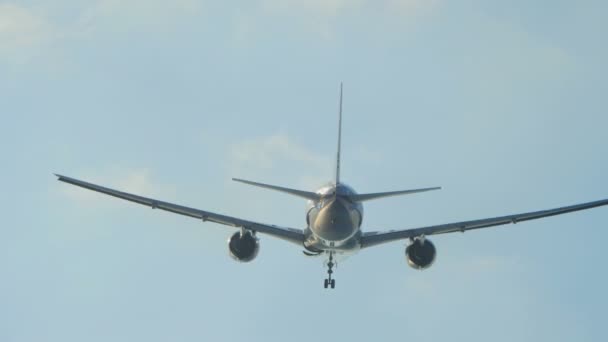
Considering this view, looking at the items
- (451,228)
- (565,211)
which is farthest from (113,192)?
(565,211)

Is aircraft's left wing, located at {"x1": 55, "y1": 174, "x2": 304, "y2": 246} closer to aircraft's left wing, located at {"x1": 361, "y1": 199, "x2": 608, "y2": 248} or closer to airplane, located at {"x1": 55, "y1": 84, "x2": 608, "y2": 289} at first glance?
airplane, located at {"x1": 55, "y1": 84, "x2": 608, "y2": 289}

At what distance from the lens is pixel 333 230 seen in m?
60.9

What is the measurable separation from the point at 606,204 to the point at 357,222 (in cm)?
1879

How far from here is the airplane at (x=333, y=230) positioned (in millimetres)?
61750

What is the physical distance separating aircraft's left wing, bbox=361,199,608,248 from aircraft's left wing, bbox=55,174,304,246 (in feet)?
18.2

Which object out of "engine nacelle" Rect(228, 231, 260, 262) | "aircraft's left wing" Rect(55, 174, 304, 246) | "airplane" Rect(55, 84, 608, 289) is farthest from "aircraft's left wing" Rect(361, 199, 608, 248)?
"engine nacelle" Rect(228, 231, 260, 262)

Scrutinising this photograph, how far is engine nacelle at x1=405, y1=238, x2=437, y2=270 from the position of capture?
227ft

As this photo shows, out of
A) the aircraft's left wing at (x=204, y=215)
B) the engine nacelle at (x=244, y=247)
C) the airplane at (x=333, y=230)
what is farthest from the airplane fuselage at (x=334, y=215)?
the engine nacelle at (x=244, y=247)

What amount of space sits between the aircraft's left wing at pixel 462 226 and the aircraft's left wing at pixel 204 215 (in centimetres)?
556

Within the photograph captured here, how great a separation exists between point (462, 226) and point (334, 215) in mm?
12828

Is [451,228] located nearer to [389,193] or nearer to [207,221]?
[389,193]

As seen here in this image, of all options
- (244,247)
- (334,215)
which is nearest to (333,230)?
(334,215)

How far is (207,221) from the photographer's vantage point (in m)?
67.8

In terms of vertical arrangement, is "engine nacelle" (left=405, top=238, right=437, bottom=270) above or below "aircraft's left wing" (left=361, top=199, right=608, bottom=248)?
below
